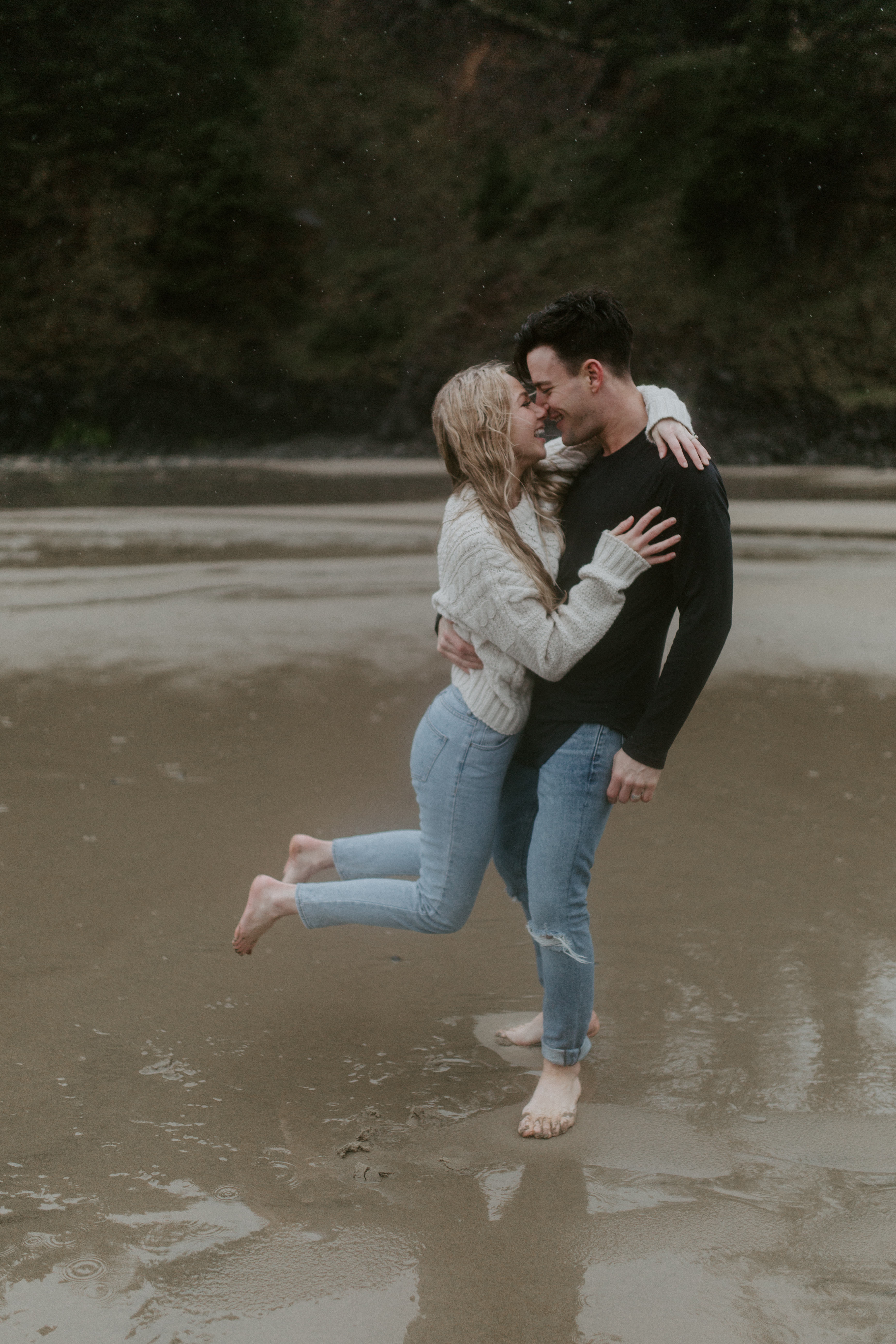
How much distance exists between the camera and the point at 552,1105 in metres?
2.78

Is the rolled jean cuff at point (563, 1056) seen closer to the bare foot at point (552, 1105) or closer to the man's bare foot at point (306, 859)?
the bare foot at point (552, 1105)

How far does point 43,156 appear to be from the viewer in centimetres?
4047

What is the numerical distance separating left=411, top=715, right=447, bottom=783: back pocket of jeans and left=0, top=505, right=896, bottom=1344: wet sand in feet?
2.46

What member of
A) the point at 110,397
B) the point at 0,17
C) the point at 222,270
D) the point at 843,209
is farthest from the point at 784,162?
the point at 0,17

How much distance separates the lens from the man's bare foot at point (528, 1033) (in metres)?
3.17

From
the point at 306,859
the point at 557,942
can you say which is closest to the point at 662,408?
the point at 557,942

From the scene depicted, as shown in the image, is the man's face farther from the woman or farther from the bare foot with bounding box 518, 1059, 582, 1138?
the bare foot with bounding box 518, 1059, 582, 1138

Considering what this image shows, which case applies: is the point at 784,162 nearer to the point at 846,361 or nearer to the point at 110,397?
the point at 846,361

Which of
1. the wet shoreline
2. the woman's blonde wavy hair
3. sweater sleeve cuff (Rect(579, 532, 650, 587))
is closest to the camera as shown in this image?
sweater sleeve cuff (Rect(579, 532, 650, 587))

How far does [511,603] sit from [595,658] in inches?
9.6

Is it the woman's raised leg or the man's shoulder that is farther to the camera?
the woman's raised leg

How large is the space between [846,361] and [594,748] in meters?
30.6

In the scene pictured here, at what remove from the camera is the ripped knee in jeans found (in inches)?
108

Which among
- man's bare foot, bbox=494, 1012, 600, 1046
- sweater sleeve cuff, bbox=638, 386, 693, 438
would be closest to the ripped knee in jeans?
man's bare foot, bbox=494, 1012, 600, 1046
